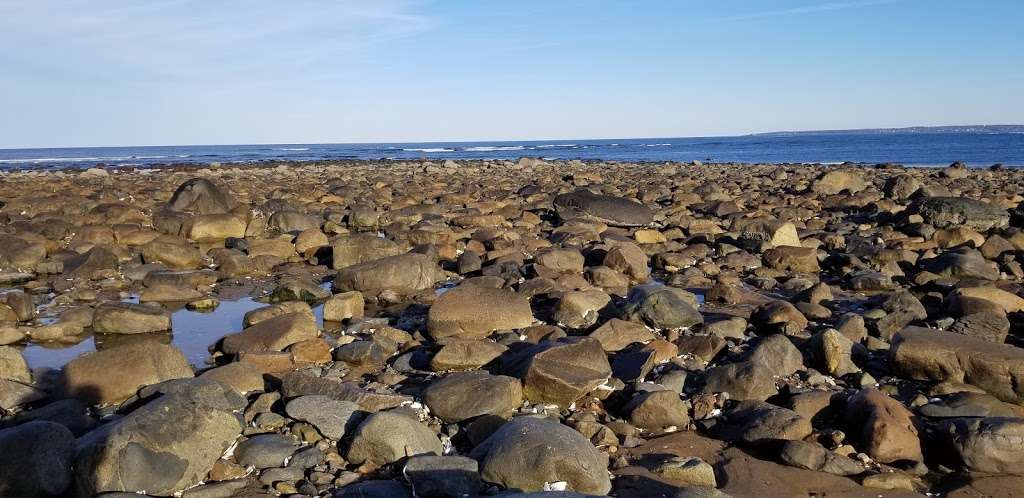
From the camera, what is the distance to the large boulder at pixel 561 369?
5523 mm

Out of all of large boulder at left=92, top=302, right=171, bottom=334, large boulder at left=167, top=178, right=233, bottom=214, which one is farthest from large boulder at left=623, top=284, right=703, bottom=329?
large boulder at left=167, top=178, right=233, bottom=214

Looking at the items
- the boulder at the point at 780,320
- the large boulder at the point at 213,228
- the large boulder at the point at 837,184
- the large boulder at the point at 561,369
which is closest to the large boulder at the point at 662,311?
the boulder at the point at 780,320

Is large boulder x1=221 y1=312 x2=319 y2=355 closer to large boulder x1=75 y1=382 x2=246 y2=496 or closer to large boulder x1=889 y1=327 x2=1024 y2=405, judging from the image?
large boulder x1=75 y1=382 x2=246 y2=496

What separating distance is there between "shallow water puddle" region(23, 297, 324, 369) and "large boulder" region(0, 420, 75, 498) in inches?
94.1

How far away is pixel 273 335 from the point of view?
22.4ft

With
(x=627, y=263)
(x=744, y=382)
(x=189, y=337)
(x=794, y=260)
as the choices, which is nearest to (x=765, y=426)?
(x=744, y=382)

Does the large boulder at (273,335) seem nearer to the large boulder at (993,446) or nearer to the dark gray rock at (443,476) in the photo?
the dark gray rock at (443,476)

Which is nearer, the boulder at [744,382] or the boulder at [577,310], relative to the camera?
the boulder at [744,382]

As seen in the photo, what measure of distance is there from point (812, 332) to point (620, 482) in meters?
3.84

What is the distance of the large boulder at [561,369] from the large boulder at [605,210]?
363 inches

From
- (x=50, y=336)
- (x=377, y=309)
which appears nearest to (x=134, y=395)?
(x=50, y=336)

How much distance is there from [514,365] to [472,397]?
698 mm

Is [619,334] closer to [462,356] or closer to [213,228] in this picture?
[462,356]

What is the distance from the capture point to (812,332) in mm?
7383
